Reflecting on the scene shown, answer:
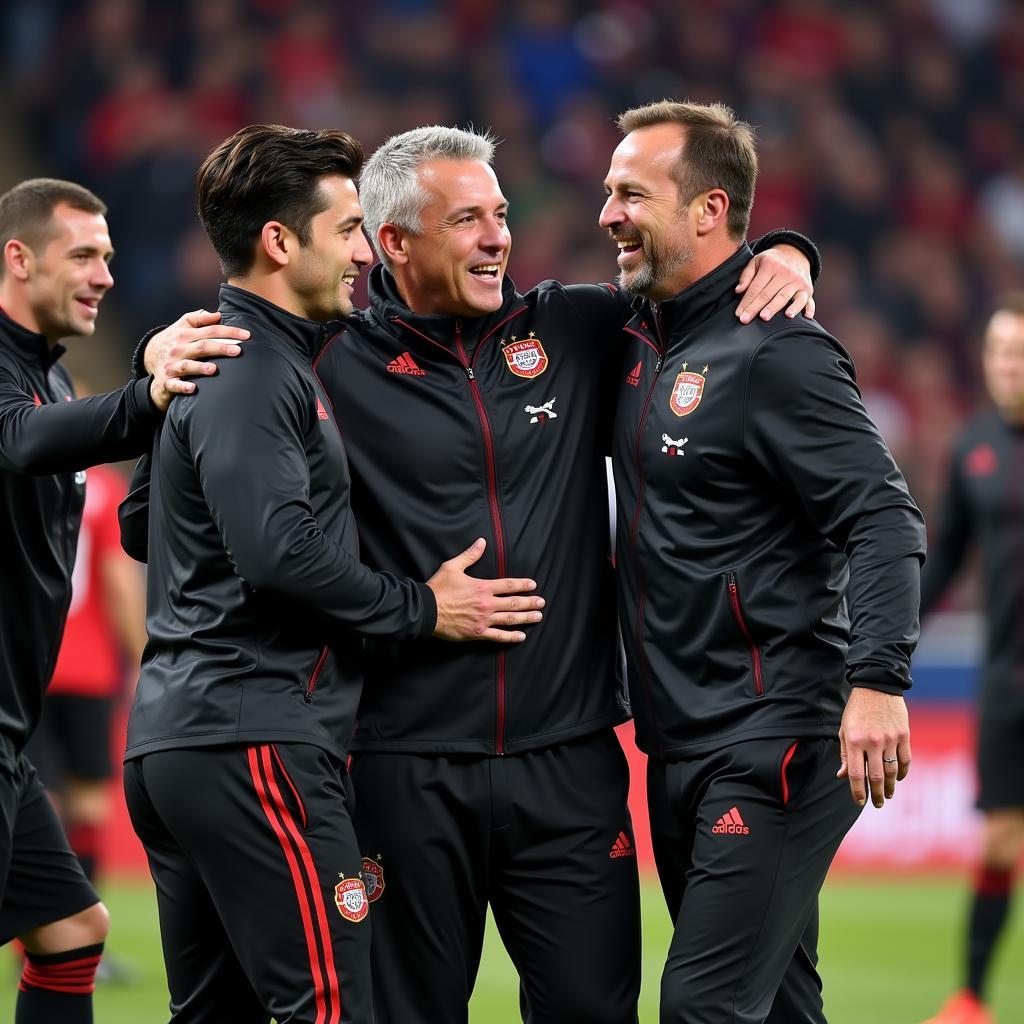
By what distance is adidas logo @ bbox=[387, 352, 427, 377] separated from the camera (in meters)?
3.87

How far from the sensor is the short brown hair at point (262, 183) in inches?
139

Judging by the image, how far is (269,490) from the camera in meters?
3.29

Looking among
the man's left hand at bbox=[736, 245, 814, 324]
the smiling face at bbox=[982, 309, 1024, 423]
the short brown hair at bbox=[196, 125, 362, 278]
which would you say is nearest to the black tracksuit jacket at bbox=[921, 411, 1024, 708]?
the smiling face at bbox=[982, 309, 1024, 423]

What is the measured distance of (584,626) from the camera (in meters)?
3.88

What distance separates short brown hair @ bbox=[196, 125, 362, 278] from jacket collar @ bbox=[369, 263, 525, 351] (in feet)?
1.35

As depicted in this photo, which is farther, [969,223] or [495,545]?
[969,223]

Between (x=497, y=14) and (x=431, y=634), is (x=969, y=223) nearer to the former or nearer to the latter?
(x=497, y=14)

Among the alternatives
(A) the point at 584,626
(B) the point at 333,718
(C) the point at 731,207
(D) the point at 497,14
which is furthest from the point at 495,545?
(D) the point at 497,14

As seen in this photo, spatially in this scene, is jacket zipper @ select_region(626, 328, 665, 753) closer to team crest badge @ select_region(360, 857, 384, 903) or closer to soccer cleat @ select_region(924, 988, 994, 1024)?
team crest badge @ select_region(360, 857, 384, 903)

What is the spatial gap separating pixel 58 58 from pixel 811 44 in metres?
6.01

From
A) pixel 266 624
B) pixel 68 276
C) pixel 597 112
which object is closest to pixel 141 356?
pixel 266 624

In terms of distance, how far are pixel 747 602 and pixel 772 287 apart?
72 centimetres

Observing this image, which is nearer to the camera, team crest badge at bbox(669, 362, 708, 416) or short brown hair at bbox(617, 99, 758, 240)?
team crest badge at bbox(669, 362, 708, 416)

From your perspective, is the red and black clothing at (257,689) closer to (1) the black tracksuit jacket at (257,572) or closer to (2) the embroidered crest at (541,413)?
(1) the black tracksuit jacket at (257,572)
